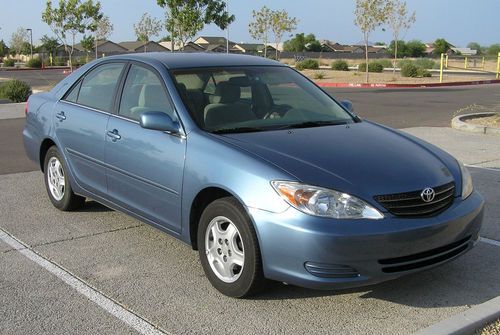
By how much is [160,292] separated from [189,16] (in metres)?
25.3

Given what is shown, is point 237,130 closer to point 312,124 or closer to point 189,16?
point 312,124

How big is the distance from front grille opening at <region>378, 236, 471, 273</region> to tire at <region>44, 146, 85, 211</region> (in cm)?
346

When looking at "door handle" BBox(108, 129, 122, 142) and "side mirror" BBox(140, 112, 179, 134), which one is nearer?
"side mirror" BBox(140, 112, 179, 134)

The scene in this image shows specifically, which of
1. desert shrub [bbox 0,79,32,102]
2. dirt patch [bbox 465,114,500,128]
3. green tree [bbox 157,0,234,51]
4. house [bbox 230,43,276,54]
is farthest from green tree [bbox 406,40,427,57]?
dirt patch [bbox 465,114,500,128]

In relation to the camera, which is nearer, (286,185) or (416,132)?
(286,185)

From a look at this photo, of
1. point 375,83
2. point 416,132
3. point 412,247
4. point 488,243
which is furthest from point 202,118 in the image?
point 375,83

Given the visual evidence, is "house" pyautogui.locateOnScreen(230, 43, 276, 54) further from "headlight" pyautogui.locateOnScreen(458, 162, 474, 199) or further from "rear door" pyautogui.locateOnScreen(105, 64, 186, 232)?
"headlight" pyautogui.locateOnScreen(458, 162, 474, 199)

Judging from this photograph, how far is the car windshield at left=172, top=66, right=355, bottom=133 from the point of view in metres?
4.41

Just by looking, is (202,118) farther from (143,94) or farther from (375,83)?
(375,83)

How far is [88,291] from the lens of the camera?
13.1 ft

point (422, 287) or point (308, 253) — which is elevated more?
point (308, 253)

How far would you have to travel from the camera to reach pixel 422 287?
4113 mm

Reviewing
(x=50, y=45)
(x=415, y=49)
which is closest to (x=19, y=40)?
(x=50, y=45)

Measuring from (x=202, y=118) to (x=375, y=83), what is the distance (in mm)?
25388
